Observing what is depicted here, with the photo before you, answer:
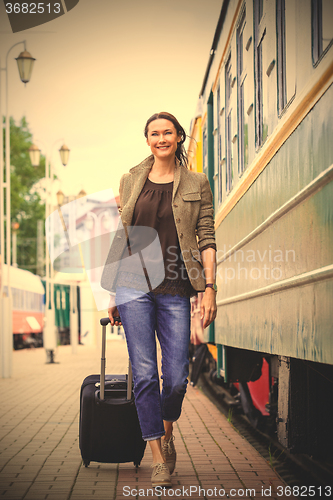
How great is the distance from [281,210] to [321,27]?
0.93m

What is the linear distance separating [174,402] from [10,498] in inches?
37.1

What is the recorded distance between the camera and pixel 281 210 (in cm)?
317

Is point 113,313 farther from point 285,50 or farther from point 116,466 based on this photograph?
point 285,50

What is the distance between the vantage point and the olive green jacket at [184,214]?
3.44 meters

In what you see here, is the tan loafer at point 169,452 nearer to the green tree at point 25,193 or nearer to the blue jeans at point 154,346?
the blue jeans at point 154,346

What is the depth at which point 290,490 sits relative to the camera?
11.1 feet

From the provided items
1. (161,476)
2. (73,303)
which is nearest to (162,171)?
(161,476)

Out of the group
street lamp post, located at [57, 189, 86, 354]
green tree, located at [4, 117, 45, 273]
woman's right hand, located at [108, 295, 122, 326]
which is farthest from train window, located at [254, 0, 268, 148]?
green tree, located at [4, 117, 45, 273]

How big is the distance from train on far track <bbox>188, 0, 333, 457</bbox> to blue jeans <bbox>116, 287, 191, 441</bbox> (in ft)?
1.62

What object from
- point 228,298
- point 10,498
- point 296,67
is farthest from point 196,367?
point 296,67

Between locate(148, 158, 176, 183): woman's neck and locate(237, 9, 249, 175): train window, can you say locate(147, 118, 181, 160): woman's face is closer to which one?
locate(148, 158, 176, 183): woman's neck

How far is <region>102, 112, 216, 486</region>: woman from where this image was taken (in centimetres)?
334

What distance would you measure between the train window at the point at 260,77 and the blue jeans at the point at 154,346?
1167 mm

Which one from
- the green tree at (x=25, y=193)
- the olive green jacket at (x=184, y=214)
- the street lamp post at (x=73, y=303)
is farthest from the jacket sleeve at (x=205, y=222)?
the green tree at (x=25, y=193)
